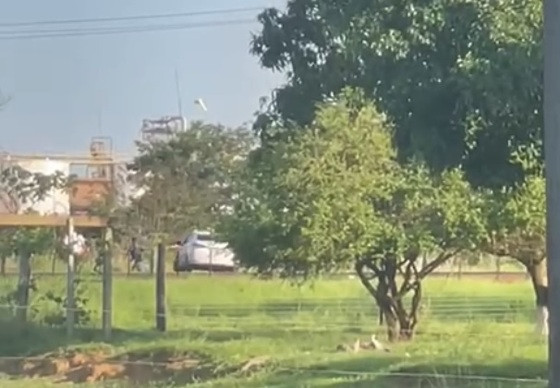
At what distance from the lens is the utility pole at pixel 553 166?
17.8 ft

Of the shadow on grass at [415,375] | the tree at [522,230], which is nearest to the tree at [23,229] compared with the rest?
the shadow on grass at [415,375]

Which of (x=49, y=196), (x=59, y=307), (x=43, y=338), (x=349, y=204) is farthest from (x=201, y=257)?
(x=349, y=204)

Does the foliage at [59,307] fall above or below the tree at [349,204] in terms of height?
below

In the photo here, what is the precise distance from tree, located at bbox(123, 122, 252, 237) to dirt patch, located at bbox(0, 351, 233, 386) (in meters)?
3.58

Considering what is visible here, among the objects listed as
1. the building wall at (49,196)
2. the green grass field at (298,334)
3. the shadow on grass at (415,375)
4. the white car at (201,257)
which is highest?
the building wall at (49,196)

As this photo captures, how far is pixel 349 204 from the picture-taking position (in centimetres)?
2005

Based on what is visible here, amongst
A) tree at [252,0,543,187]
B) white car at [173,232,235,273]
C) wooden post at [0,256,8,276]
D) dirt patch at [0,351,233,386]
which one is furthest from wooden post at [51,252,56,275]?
tree at [252,0,543,187]

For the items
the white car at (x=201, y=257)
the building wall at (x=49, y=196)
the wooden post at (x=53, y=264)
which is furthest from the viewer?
the white car at (x=201, y=257)

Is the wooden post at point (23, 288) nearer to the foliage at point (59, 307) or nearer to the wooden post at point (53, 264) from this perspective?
the foliage at point (59, 307)

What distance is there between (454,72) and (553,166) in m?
4.31

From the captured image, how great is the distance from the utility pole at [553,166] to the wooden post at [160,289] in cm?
1808

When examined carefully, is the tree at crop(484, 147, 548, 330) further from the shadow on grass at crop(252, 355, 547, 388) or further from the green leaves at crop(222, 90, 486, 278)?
the shadow on grass at crop(252, 355, 547, 388)

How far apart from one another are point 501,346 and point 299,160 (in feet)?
13.1

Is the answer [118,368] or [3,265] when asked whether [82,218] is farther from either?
[118,368]
